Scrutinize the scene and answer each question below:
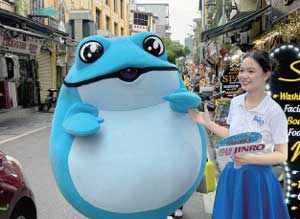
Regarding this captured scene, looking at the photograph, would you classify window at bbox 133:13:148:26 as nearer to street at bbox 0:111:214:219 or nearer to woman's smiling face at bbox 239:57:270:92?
street at bbox 0:111:214:219

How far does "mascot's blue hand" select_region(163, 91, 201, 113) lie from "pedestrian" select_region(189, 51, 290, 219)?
0.07m

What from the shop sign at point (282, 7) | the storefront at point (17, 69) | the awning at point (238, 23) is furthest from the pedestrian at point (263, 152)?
the storefront at point (17, 69)

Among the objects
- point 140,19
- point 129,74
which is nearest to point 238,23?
point 129,74

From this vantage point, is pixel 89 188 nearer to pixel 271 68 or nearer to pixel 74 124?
pixel 74 124

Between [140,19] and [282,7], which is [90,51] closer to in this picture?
[282,7]

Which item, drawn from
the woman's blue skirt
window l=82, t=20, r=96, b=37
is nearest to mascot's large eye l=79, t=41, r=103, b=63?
the woman's blue skirt

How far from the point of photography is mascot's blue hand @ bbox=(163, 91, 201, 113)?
3.00m

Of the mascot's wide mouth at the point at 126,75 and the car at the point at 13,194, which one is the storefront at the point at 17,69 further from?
the mascot's wide mouth at the point at 126,75

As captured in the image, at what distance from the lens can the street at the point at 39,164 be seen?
5.72 meters

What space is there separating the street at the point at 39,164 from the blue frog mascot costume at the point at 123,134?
2117 millimetres

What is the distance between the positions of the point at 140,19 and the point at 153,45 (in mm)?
88801

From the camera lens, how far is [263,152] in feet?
9.52

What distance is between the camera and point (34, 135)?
13586 mm

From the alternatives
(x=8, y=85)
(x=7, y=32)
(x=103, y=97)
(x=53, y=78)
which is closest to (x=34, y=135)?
(x=7, y=32)
